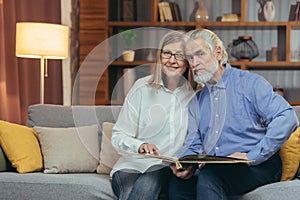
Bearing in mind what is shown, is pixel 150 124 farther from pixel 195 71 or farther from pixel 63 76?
pixel 63 76

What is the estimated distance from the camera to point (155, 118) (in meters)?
2.90

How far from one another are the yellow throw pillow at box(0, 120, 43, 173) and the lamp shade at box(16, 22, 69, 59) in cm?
125

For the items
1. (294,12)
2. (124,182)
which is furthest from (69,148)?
(294,12)

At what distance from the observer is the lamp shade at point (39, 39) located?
4559 mm

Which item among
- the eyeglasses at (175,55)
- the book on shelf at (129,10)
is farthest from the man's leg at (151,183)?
the book on shelf at (129,10)

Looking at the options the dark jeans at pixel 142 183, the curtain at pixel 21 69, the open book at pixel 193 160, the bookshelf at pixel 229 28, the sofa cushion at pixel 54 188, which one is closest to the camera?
the open book at pixel 193 160

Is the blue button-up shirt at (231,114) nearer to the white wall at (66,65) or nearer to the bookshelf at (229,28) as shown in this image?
the bookshelf at (229,28)

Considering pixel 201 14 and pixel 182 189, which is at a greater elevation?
pixel 201 14

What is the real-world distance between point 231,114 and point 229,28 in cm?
308

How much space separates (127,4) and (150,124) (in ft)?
10.3

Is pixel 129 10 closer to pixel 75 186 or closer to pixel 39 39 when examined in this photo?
pixel 39 39

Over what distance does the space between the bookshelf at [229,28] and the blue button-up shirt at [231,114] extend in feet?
8.47

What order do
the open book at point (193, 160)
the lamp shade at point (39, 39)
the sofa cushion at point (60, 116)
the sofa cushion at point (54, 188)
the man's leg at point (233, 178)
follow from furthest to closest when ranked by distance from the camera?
the lamp shade at point (39, 39) → the sofa cushion at point (60, 116) → the sofa cushion at point (54, 188) → the man's leg at point (233, 178) → the open book at point (193, 160)

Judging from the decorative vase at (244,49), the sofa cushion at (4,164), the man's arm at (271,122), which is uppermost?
the decorative vase at (244,49)
